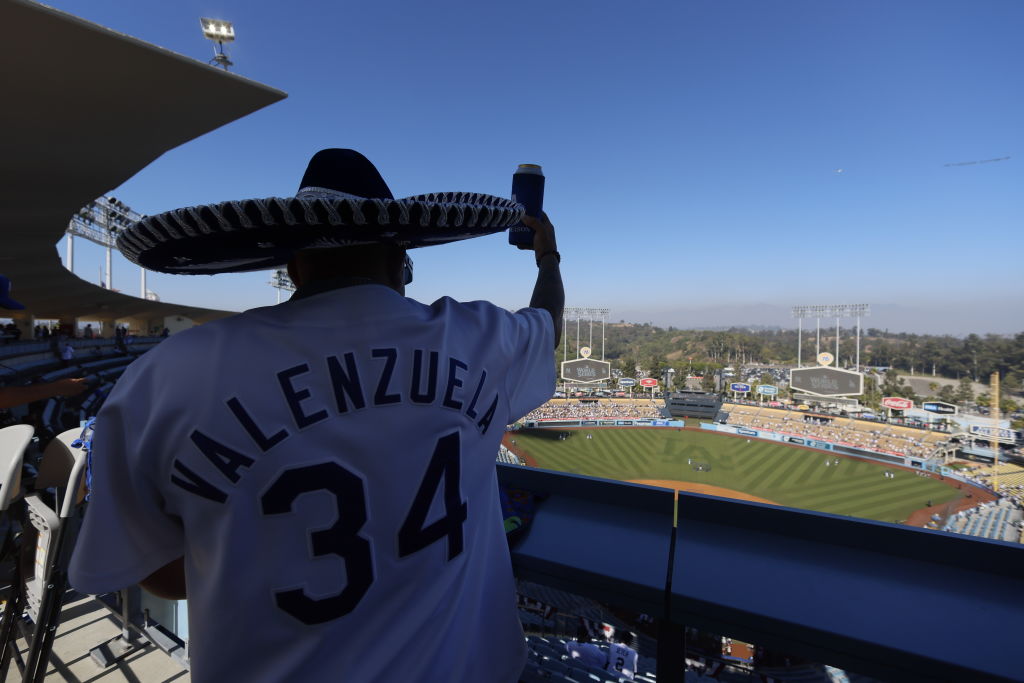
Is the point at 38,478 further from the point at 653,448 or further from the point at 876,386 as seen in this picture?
the point at 876,386

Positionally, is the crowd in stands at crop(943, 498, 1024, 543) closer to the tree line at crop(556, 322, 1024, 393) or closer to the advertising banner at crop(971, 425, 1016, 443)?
the tree line at crop(556, 322, 1024, 393)

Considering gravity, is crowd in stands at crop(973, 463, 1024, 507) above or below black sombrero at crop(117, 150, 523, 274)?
below

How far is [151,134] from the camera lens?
465cm

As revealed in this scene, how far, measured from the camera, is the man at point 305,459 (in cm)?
53

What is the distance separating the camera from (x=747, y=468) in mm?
22188

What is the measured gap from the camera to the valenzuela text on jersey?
0.53m

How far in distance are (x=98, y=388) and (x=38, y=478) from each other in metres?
14.1

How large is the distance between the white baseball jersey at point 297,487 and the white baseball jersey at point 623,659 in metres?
1.14

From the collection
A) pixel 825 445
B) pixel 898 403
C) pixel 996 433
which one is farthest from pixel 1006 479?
pixel 898 403

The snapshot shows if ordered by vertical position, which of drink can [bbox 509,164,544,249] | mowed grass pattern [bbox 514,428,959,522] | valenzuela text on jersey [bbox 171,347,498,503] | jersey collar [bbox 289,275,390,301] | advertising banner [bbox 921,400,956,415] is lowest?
mowed grass pattern [bbox 514,428,959,522]

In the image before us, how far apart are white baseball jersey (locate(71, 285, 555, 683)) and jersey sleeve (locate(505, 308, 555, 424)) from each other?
176 millimetres

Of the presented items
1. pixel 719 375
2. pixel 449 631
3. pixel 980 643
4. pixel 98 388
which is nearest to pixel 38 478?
pixel 449 631

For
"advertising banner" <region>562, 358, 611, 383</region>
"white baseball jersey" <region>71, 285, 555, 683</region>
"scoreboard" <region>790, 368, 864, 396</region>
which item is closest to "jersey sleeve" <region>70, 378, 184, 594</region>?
"white baseball jersey" <region>71, 285, 555, 683</region>

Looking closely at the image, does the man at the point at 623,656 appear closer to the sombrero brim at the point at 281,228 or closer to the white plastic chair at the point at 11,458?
the sombrero brim at the point at 281,228
